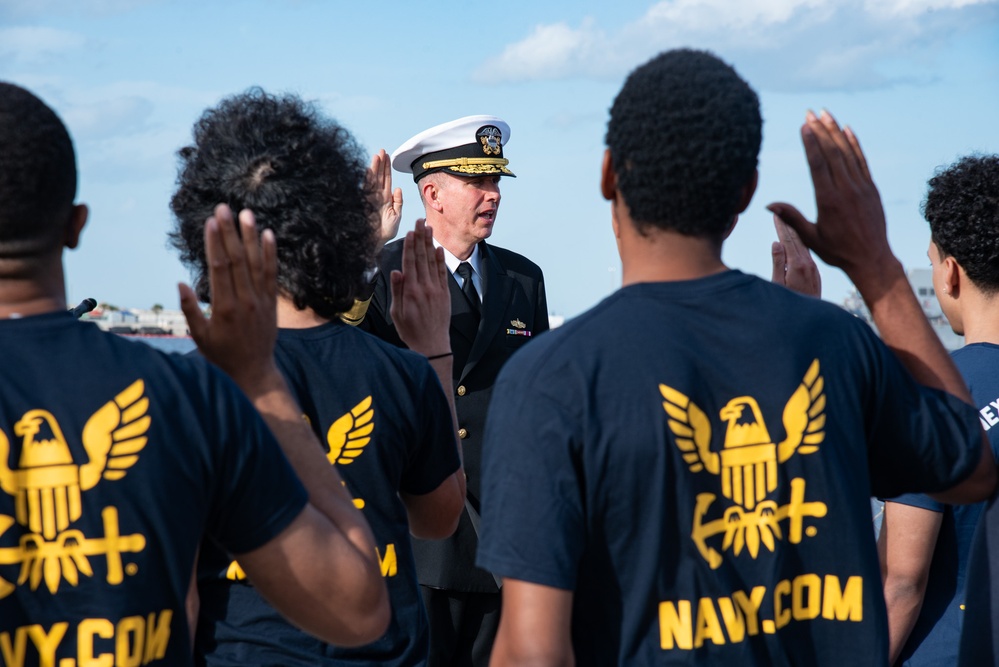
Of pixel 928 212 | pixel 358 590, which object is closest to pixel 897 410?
pixel 358 590

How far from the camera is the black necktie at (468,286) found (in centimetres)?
527

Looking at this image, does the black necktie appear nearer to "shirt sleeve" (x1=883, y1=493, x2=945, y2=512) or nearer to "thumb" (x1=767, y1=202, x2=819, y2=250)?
"shirt sleeve" (x1=883, y1=493, x2=945, y2=512)

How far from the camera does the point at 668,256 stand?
192cm

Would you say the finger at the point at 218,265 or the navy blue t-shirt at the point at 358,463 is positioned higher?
the finger at the point at 218,265

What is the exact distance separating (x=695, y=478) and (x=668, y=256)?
0.38m

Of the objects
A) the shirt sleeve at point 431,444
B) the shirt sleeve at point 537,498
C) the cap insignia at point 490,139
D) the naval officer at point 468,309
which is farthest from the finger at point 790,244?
the cap insignia at point 490,139

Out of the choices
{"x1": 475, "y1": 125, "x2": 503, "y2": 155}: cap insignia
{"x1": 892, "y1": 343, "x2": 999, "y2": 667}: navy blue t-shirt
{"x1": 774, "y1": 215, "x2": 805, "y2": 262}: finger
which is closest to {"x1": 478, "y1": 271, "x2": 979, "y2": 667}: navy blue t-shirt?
{"x1": 892, "y1": 343, "x2": 999, "y2": 667}: navy blue t-shirt

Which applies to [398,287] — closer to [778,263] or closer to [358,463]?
[358,463]

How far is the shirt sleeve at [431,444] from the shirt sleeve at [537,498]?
0.86 m

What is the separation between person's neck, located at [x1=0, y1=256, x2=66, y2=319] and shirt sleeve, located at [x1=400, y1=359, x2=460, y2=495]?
3.46 feet

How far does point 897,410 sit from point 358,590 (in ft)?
3.35

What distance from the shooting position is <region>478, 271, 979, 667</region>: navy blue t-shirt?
1.80 meters

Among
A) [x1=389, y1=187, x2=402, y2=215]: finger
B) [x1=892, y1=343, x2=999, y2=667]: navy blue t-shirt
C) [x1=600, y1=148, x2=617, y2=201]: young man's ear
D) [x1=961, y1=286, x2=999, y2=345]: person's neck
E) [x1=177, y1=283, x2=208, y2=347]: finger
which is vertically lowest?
[x1=892, y1=343, x2=999, y2=667]: navy blue t-shirt

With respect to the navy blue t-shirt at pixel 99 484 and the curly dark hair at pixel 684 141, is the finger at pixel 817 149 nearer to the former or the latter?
the curly dark hair at pixel 684 141
